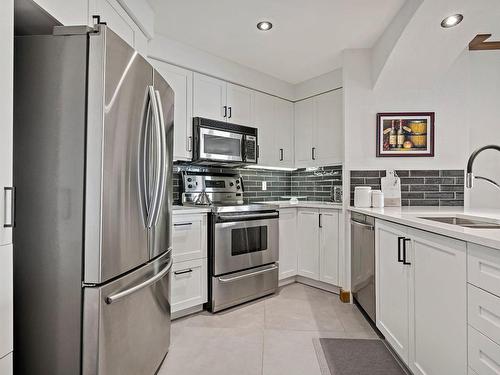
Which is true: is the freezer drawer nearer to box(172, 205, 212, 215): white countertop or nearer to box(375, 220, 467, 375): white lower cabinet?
box(172, 205, 212, 215): white countertop

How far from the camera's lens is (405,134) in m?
3.01

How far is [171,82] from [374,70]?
191cm

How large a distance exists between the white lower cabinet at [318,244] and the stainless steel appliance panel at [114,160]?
6.96 ft

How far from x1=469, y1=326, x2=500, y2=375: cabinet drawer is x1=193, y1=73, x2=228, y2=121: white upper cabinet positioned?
259cm

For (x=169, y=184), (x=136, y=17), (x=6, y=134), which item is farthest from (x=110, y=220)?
(x=136, y=17)

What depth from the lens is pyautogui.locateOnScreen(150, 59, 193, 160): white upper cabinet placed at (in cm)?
278

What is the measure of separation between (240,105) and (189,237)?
5.26 ft

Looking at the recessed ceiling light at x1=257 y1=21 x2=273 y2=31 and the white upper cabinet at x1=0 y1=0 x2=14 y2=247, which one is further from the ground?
the recessed ceiling light at x1=257 y1=21 x2=273 y2=31

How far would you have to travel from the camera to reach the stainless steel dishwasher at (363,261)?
89.6 inches

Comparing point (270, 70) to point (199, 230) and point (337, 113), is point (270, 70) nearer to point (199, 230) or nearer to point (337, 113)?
point (337, 113)

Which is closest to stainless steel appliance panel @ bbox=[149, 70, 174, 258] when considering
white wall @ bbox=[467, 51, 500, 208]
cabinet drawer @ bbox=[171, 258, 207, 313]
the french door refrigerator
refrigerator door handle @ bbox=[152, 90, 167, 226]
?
refrigerator door handle @ bbox=[152, 90, 167, 226]

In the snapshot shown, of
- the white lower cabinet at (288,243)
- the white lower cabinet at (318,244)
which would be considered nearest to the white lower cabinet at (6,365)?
the white lower cabinet at (288,243)

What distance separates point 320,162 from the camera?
3.58 metres

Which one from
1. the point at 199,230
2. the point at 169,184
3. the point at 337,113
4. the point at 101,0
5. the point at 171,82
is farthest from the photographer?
the point at 337,113
